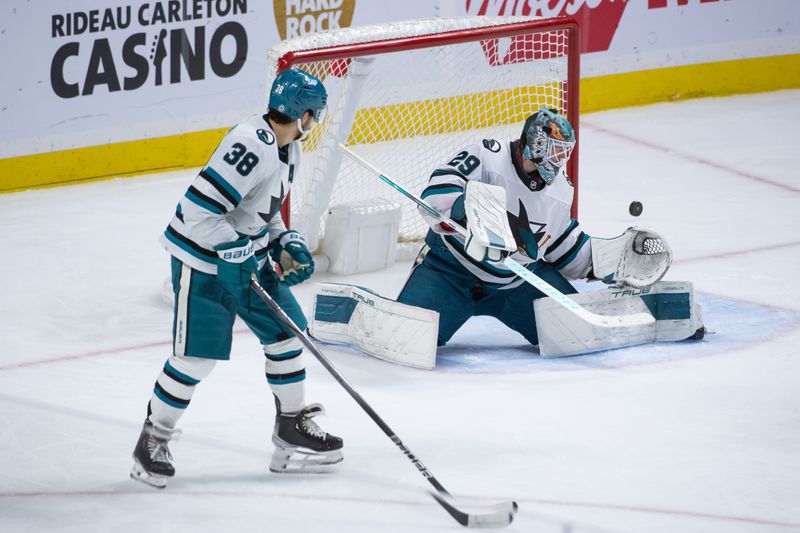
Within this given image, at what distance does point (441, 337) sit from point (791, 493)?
1.40 meters

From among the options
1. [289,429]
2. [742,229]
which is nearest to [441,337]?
[289,429]

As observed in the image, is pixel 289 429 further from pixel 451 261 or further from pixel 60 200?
pixel 60 200

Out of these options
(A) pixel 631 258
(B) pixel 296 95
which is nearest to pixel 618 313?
(A) pixel 631 258

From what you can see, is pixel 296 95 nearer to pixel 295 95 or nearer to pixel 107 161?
pixel 295 95

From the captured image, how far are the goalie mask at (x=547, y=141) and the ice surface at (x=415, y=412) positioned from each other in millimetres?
634

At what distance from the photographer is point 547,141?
14.3 feet

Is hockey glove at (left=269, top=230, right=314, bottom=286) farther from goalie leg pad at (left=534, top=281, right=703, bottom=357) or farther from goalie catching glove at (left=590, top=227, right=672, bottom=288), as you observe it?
goalie catching glove at (left=590, top=227, right=672, bottom=288)

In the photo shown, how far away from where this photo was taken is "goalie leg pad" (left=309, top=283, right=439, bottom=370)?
14.7 feet

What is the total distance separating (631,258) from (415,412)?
1.03 meters

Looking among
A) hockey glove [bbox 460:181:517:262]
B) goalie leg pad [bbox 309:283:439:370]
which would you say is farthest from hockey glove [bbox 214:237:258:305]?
goalie leg pad [bbox 309:283:439:370]

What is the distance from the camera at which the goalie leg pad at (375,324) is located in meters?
4.47

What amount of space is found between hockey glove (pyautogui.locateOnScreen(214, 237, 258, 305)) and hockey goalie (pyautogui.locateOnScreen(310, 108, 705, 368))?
39.4 inches

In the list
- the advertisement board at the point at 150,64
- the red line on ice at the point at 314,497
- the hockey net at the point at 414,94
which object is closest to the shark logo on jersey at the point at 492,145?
the hockey net at the point at 414,94

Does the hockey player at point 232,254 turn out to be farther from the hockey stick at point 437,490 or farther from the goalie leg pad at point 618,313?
the goalie leg pad at point 618,313
